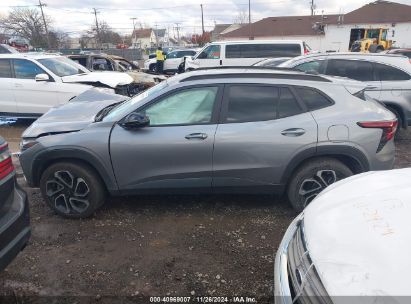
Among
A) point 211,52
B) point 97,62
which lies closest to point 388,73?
point 97,62

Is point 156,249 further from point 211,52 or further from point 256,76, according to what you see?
point 211,52

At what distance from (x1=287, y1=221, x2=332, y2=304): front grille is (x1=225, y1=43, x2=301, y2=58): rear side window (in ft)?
45.4

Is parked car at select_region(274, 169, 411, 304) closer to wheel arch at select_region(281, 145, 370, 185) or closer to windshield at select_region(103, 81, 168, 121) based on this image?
wheel arch at select_region(281, 145, 370, 185)

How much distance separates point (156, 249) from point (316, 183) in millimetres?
1841

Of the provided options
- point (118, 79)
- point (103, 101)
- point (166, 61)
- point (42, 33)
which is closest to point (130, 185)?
point (103, 101)

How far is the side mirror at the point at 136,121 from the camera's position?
359 centimetres

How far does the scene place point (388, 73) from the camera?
6.63 metres

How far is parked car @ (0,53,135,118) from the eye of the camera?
26.0 ft

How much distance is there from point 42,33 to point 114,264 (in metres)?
60.9

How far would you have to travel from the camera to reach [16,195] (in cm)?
270

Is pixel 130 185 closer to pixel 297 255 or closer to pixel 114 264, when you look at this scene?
pixel 114 264

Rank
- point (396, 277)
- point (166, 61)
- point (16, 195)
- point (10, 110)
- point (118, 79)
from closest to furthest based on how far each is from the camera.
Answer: point (396, 277)
point (16, 195)
point (10, 110)
point (118, 79)
point (166, 61)

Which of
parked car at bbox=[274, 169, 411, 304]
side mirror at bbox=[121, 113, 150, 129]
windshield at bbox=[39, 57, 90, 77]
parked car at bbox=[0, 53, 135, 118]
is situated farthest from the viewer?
windshield at bbox=[39, 57, 90, 77]

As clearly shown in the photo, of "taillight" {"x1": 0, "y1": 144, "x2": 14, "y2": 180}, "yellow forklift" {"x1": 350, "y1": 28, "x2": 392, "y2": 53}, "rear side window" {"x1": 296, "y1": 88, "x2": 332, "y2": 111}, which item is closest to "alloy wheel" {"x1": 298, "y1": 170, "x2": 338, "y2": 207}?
"rear side window" {"x1": 296, "y1": 88, "x2": 332, "y2": 111}
